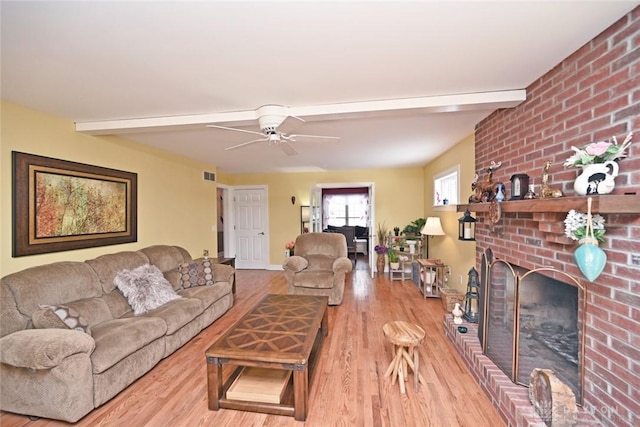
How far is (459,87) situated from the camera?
81.3 inches

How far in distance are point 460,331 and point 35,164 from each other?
4.10 meters

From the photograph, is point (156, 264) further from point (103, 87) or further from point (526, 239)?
point (526, 239)

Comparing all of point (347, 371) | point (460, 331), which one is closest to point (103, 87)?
point (347, 371)

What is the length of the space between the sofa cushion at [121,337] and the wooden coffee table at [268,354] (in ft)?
2.34

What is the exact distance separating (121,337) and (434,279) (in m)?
3.85

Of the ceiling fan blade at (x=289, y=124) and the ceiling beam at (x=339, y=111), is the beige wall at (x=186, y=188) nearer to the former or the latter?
the ceiling beam at (x=339, y=111)

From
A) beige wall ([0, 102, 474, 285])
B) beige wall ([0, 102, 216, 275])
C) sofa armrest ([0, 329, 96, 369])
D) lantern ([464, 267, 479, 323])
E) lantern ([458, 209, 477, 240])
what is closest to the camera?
sofa armrest ([0, 329, 96, 369])

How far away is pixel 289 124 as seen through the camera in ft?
7.27

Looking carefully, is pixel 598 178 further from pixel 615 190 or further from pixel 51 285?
pixel 51 285

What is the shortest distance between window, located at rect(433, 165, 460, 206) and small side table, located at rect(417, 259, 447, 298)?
0.97 m

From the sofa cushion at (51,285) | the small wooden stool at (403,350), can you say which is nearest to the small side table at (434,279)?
the small wooden stool at (403,350)

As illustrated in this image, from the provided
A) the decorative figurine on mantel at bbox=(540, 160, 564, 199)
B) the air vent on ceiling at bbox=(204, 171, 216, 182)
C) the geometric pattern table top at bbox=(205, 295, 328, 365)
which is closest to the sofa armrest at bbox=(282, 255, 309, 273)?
the geometric pattern table top at bbox=(205, 295, 328, 365)

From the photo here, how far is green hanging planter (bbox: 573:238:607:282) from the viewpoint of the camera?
132 cm

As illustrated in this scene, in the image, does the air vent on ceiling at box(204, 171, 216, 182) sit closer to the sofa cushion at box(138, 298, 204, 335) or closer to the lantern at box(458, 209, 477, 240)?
the sofa cushion at box(138, 298, 204, 335)
